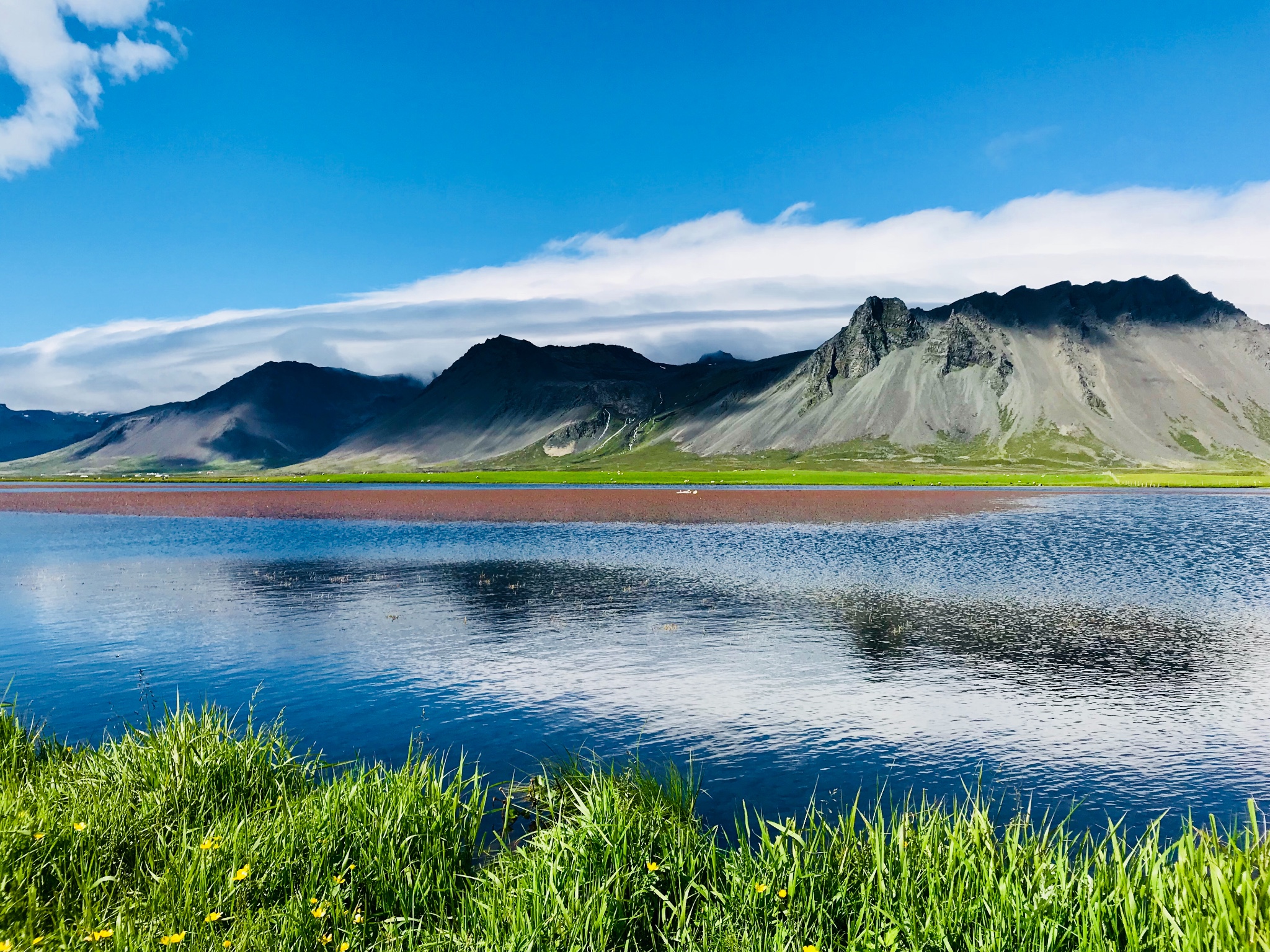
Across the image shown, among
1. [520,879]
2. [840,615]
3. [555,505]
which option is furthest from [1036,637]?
[555,505]

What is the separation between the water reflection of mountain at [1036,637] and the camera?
31.5 metres

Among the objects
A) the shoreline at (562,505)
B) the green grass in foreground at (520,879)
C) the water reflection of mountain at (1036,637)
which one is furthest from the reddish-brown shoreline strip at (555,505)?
the green grass in foreground at (520,879)

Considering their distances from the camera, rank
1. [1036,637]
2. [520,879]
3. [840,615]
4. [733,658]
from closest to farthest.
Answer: [520,879], [733,658], [1036,637], [840,615]

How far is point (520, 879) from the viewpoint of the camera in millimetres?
11414

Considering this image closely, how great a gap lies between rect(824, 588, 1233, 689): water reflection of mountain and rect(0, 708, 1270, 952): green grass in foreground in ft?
59.6

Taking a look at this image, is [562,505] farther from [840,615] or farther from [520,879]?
[520,879]

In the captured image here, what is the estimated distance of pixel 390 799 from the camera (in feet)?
46.1

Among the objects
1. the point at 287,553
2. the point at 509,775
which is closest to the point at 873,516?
the point at 287,553

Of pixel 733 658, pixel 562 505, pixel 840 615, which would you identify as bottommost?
pixel 840 615

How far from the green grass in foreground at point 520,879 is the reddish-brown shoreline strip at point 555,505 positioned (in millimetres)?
83825

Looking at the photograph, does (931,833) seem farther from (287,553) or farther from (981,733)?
(287,553)

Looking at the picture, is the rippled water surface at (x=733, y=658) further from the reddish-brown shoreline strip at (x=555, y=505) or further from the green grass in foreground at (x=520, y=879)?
the reddish-brown shoreline strip at (x=555, y=505)

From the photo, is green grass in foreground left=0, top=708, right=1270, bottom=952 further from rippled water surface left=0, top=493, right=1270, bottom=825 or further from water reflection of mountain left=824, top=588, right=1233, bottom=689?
water reflection of mountain left=824, top=588, right=1233, bottom=689

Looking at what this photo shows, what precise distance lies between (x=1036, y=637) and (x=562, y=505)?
330 feet
